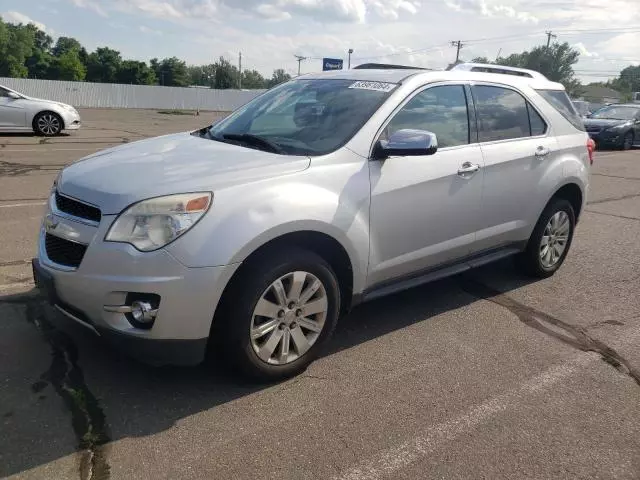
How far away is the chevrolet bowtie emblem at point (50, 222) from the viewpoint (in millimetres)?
3304

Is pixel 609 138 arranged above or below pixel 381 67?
below

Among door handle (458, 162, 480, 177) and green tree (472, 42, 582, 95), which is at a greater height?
green tree (472, 42, 582, 95)

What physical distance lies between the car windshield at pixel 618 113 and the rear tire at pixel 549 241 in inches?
682

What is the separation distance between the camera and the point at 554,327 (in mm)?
4445

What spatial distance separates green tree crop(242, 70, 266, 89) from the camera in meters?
109

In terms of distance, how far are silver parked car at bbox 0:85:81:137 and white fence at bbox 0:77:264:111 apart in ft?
74.5

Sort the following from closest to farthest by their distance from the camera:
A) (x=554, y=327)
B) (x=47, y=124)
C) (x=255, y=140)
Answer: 1. (x=255, y=140)
2. (x=554, y=327)
3. (x=47, y=124)

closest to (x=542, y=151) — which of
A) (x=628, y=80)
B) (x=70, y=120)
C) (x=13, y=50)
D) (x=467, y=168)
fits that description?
(x=467, y=168)

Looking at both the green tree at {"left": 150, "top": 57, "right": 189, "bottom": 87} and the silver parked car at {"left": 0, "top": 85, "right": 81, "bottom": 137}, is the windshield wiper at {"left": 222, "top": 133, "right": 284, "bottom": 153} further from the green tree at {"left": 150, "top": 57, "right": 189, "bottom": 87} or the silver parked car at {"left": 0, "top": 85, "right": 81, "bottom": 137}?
the green tree at {"left": 150, "top": 57, "right": 189, "bottom": 87}

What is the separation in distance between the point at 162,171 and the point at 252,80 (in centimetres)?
11412

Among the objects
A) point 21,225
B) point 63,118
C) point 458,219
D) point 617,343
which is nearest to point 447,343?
point 458,219

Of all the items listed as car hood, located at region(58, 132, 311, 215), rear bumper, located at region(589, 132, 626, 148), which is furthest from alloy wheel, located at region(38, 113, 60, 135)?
rear bumper, located at region(589, 132, 626, 148)

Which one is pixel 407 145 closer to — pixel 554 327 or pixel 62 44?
Answer: pixel 554 327

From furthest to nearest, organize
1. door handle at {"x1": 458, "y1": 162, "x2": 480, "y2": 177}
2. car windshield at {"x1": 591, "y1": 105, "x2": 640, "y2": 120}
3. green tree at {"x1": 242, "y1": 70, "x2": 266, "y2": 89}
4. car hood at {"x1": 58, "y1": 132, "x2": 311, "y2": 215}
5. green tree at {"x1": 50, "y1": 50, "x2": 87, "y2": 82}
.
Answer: green tree at {"x1": 242, "y1": 70, "x2": 266, "y2": 89} < green tree at {"x1": 50, "y1": 50, "x2": 87, "y2": 82} < car windshield at {"x1": 591, "y1": 105, "x2": 640, "y2": 120} < door handle at {"x1": 458, "y1": 162, "x2": 480, "y2": 177} < car hood at {"x1": 58, "y1": 132, "x2": 311, "y2": 215}
